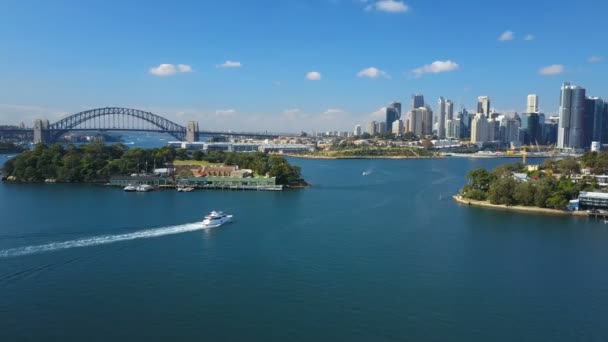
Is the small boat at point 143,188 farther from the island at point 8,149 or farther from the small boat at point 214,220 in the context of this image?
the island at point 8,149

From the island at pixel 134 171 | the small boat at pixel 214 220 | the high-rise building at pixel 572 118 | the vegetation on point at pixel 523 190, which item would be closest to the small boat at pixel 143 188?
the island at pixel 134 171

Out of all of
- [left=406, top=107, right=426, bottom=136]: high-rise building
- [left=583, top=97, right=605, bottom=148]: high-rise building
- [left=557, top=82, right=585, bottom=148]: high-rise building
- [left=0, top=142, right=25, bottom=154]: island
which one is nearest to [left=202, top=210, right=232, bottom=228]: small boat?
[left=0, top=142, right=25, bottom=154]: island

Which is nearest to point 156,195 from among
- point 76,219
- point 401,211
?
point 76,219

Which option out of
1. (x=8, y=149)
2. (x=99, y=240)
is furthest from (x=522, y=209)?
(x=8, y=149)

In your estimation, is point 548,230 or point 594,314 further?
point 548,230

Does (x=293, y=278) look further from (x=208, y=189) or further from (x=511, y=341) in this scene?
(x=208, y=189)

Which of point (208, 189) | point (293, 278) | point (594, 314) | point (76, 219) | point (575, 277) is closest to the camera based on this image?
point (594, 314)

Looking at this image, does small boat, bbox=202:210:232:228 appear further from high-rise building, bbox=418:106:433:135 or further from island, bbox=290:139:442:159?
high-rise building, bbox=418:106:433:135
